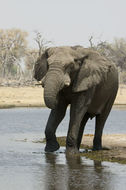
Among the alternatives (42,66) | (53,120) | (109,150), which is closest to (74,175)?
(53,120)

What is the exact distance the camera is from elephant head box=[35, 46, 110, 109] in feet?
47.4

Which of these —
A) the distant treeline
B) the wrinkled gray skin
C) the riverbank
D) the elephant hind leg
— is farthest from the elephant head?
the distant treeline

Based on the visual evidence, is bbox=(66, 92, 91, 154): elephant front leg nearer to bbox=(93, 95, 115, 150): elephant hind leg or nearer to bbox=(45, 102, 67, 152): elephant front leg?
bbox=(45, 102, 67, 152): elephant front leg

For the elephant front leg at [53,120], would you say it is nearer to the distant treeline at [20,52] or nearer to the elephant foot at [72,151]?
the elephant foot at [72,151]

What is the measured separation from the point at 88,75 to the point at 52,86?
1975mm

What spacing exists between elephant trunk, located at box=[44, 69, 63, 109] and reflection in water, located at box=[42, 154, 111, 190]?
132 centimetres

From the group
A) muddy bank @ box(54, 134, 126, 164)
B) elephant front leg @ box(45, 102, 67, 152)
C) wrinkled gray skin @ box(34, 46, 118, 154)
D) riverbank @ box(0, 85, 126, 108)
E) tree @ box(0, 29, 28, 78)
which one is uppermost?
wrinkled gray skin @ box(34, 46, 118, 154)

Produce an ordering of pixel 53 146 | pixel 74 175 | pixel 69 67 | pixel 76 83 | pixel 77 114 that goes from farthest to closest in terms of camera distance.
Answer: pixel 53 146 < pixel 77 114 < pixel 76 83 < pixel 69 67 < pixel 74 175

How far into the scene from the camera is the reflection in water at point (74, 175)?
1111 cm

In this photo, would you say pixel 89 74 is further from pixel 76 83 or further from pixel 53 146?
pixel 53 146

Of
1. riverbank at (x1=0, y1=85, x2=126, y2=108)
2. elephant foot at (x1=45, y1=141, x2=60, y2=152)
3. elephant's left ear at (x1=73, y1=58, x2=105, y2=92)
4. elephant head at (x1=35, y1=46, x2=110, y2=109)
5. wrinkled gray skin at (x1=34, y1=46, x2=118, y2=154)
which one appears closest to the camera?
A: elephant head at (x1=35, y1=46, x2=110, y2=109)

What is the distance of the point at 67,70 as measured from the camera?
15297 millimetres

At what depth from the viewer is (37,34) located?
75375mm

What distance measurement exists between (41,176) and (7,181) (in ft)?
2.70
